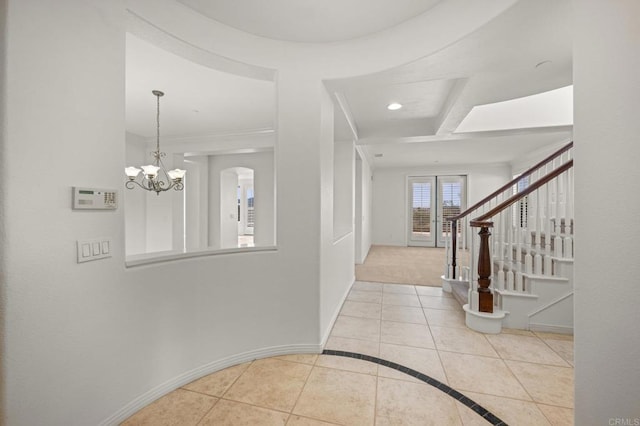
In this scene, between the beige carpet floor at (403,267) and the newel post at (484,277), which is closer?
the newel post at (484,277)

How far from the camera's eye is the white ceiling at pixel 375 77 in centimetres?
177

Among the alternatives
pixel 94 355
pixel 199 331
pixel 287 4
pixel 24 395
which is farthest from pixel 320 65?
pixel 24 395

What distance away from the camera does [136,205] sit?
5.29 m

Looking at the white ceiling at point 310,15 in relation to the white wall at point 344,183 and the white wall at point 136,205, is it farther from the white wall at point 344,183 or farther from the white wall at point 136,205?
the white wall at point 136,205

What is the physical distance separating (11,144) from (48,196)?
0.24 m

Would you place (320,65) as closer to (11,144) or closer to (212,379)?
(11,144)

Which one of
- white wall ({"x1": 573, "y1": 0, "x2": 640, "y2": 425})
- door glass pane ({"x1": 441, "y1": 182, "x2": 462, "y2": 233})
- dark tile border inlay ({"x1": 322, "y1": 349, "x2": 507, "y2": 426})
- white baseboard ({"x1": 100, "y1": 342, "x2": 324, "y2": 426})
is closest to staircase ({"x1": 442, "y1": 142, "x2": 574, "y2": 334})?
dark tile border inlay ({"x1": 322, "y1": 349, "x2": 507, "y2": 426})

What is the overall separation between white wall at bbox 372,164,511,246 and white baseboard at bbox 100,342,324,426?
6.64 metres

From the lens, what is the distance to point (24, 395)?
1092mm

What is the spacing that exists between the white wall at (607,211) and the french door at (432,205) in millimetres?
7372

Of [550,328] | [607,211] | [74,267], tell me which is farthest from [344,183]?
[74,267]

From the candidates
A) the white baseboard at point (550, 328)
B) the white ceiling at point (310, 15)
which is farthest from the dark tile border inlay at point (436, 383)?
the white ceiling at point (310, 15)

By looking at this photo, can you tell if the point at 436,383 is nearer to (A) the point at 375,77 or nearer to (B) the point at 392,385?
(B) the point at 392,385

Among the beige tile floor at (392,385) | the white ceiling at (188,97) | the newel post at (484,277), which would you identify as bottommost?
the beige tile floor at (392,385)
